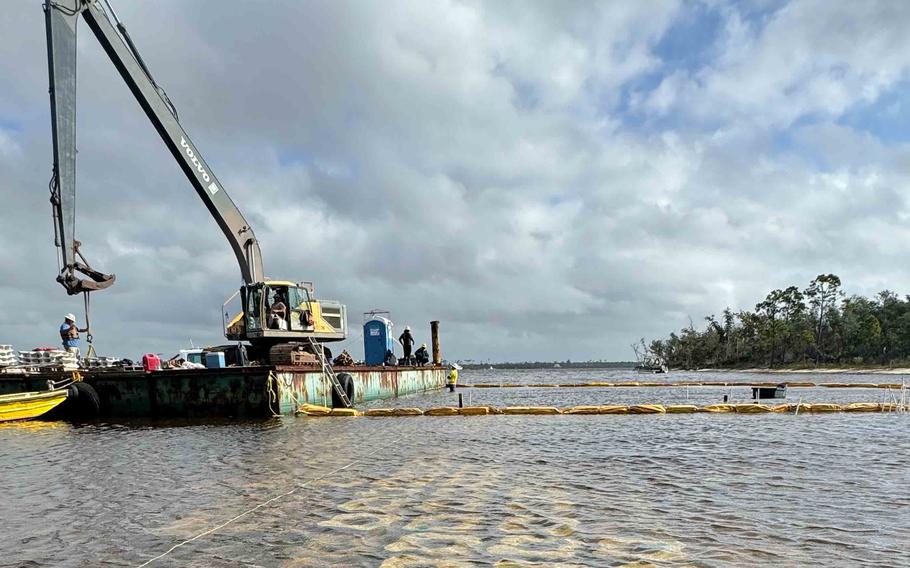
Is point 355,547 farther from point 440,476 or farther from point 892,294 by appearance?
point 892,294

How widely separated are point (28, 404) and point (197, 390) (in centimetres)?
530

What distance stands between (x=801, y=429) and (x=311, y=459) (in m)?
12.9

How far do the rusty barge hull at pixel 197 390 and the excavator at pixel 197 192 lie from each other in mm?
2316

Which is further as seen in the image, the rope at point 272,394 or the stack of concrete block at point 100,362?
the stack of concrete block at point 100,362

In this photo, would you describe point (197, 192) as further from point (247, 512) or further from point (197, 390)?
point (247, 512)

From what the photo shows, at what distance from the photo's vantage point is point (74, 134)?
2222 cm

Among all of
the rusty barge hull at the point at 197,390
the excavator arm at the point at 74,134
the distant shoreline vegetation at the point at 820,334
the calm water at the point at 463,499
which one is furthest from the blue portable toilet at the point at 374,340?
the distant shoreline vegetation at the point at 820,334

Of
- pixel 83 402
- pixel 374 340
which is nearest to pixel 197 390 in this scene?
pixel 83 402

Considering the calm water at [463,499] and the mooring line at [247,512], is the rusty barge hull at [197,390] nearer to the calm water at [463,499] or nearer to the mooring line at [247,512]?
the calm water at [463,499]

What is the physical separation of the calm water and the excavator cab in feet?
31.3

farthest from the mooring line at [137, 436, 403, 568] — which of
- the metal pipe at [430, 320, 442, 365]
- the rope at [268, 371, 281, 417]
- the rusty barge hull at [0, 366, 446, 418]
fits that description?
the metal pipe at [430, 320, 442, 365]

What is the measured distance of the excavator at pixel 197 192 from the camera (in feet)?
71.1

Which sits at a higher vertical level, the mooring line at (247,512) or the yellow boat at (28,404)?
the yellow boat at (28,404)

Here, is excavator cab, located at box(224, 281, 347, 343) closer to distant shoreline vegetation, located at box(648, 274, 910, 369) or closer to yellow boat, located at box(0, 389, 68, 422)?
yellow boat, located at box(0, 389, 68, 422)
